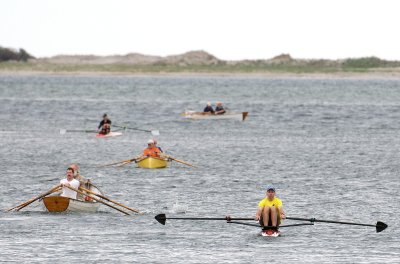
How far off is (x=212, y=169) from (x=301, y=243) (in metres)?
22.3

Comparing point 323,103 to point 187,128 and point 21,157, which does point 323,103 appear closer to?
point 187,128

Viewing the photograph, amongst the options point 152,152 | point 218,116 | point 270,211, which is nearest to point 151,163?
point 152,152

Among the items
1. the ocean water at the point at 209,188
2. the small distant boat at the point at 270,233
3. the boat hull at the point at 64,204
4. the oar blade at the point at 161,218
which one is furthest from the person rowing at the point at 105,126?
the small distant boat at the point at 270,233

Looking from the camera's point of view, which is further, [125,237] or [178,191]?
[178,191]

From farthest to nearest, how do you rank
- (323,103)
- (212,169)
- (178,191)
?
(323,103), (212,169), (178,191)

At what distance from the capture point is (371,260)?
33.6 metres

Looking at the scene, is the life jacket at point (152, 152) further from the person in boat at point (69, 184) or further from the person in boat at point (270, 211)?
the person in boat at point (270, 211)

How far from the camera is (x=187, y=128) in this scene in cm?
9100

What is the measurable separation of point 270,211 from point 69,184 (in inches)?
327

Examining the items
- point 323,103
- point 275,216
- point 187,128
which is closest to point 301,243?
point 275,216

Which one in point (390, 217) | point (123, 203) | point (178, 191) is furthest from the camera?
point (178, 191)

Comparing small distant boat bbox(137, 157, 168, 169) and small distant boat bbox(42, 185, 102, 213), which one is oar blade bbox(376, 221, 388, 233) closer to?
small distant boat bbox(42, 185, 102, 213)

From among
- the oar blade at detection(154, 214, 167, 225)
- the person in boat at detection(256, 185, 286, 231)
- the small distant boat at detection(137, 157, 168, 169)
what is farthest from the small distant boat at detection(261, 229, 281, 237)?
the small distant boat at detection(137, 157, 168, 169)

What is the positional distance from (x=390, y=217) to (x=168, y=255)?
10676 millimetres
